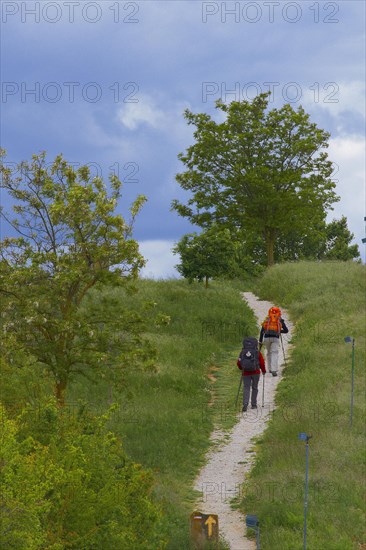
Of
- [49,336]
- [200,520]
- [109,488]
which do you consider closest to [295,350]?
[49,336]

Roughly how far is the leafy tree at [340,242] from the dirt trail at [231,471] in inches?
1845

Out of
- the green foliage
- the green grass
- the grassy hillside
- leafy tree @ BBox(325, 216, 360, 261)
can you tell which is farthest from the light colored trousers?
leafy tree @ BBox(325, 216, 360, 261)

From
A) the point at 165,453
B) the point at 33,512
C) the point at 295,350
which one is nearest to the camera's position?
the point at 33,512

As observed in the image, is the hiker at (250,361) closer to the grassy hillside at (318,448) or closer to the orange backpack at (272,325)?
the grassy hillside at (318,448)

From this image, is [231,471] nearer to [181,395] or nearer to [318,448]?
[318,448]

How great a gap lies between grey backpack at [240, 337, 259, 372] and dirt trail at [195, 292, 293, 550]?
161 centimetres

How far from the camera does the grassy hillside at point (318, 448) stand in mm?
14461

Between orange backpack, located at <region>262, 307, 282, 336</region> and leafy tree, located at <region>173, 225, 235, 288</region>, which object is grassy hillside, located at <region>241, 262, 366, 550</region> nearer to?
orange backpack, located at <region>262, 307, 282, 336</region>

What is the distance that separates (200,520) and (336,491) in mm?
3699

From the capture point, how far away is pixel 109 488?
12016 millimetres

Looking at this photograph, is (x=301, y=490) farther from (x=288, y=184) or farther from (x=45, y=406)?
(x=288, y=184)

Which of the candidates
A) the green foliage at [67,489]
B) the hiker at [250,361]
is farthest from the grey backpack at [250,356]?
the green foliage at [67,489]

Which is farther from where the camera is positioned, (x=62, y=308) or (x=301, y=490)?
(x=62, y=308)

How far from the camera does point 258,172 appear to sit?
51656 millimetres
